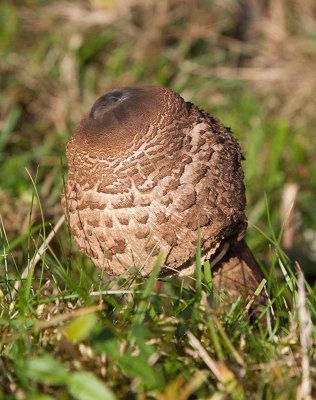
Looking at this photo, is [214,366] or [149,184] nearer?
[214,366]

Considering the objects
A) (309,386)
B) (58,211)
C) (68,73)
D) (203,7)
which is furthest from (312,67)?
(309,386)

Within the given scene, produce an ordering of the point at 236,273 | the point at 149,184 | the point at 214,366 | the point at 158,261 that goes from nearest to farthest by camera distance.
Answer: the point at 214,366
the point at 158,261
the point at 149,184
the point at 236,273

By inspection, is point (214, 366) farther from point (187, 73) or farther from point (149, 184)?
point (187, 73)

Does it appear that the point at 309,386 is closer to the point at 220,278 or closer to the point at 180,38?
the point at 220,278

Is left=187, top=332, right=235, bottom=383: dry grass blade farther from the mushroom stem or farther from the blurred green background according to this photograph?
the blurred green background

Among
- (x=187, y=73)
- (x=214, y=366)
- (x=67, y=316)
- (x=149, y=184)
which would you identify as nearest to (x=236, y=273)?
(x=149, y=184)

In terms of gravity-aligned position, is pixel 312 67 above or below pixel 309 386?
above

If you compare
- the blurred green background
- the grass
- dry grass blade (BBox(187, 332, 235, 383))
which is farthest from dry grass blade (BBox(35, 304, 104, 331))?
the blurred green background

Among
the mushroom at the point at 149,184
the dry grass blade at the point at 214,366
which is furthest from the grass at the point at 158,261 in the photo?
the mushroom at the point at 149,184
